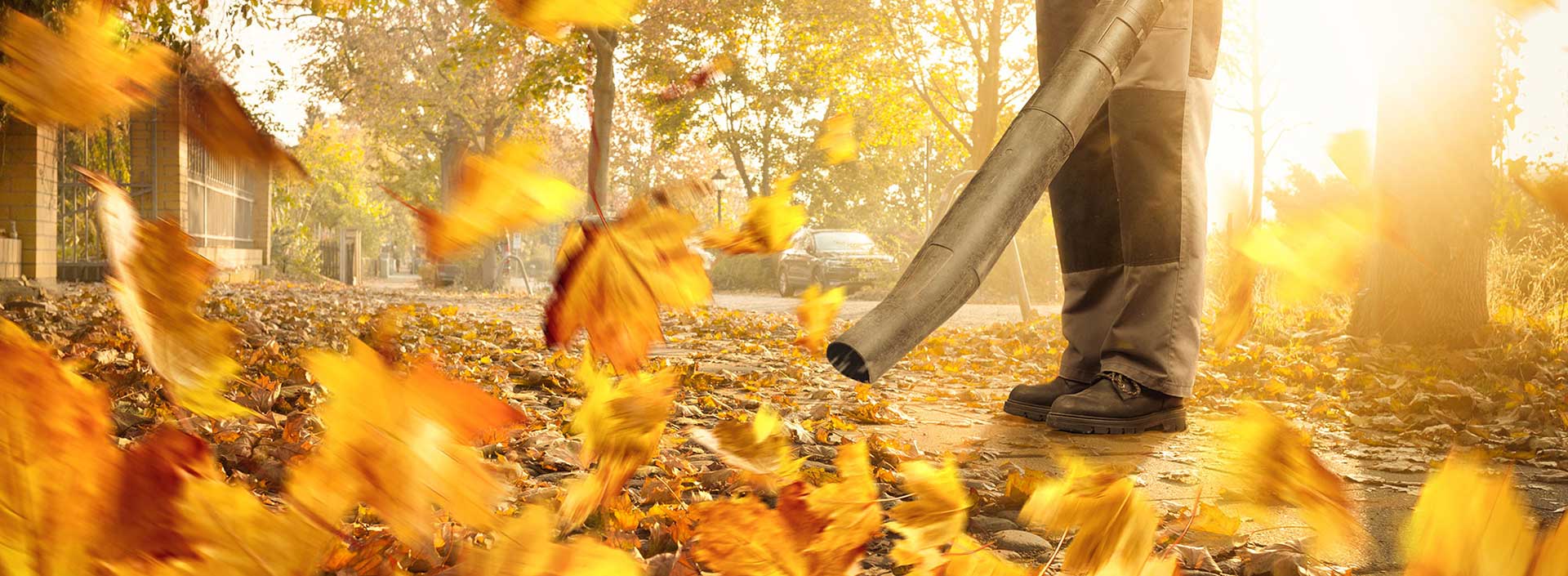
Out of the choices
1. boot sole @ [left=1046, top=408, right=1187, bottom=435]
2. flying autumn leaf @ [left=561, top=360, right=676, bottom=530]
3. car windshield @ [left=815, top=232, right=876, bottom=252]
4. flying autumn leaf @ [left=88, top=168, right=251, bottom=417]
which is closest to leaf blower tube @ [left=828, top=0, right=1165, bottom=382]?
flying autumn leaf @ [left=561, top=360, right=676, bottom=530]

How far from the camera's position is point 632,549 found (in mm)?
1344

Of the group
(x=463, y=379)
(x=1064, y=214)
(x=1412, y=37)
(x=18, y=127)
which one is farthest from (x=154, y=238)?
(x=18, y=127)

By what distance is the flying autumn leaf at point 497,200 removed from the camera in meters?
1.68

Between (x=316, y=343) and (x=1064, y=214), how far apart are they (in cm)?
301

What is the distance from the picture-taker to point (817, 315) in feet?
11.8

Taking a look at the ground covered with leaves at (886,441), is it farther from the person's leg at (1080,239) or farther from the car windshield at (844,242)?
the car windshield at (844,242)

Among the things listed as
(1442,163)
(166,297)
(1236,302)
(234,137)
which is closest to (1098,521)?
(166,297)

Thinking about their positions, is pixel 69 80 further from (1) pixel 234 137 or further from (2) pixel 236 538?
(2) pixel 236 538

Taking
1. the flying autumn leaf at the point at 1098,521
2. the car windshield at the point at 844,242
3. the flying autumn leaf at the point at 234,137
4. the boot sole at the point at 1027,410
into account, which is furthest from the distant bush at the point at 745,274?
the flying autumn leaf at the point at 1098,521

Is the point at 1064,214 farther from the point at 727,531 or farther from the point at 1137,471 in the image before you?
the point at 727,531

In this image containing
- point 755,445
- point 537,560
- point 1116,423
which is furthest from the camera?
point 1116,423

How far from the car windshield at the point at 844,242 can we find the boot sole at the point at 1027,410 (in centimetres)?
1513

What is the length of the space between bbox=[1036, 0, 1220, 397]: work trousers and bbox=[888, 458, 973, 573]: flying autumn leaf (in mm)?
757

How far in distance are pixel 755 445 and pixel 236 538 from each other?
1.18 m
